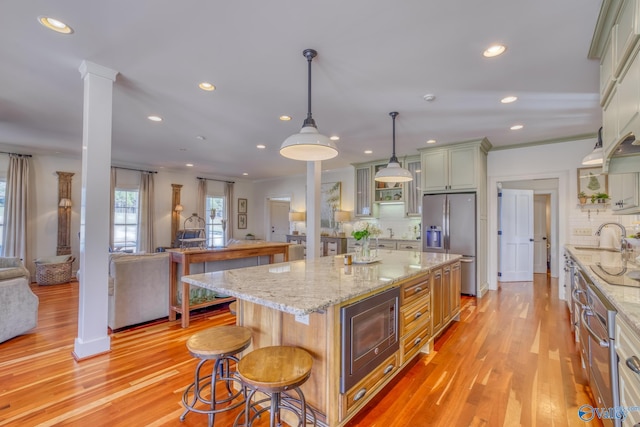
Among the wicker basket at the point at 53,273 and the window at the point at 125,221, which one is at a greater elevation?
the window at the point at 125,221

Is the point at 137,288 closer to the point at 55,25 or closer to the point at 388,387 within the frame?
the point at 55,25

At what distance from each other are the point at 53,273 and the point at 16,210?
4.52 ft

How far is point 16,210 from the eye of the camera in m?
5.56

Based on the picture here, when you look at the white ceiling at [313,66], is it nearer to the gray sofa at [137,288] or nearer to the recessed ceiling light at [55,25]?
the recessed ceiling light at [55,25]

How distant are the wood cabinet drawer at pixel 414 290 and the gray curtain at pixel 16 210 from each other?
7115 mm

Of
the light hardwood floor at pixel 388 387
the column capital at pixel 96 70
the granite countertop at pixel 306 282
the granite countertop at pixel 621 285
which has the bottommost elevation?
the light hardwood floor at pixel 388 387

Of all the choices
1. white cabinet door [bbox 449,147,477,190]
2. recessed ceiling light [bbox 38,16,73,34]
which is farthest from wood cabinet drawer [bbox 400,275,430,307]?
recessed ceiling light [bbox 38,16,73,34]

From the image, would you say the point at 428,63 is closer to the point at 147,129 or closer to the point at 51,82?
the point at 51,82

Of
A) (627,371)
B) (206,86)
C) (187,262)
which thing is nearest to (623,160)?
(627,371)

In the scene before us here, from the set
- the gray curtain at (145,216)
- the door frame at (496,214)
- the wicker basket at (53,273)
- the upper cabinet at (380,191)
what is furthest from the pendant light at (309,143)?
the gray curtain at (145,216)

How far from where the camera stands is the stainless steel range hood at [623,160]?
1932 millimetres

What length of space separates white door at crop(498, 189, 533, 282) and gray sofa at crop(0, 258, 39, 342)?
7.63 meters

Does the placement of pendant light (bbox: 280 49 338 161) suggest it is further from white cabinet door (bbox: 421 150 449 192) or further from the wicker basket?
the wicker basket

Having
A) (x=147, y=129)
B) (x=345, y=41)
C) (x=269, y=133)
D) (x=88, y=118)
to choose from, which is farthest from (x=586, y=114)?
(x=147, y=129)
